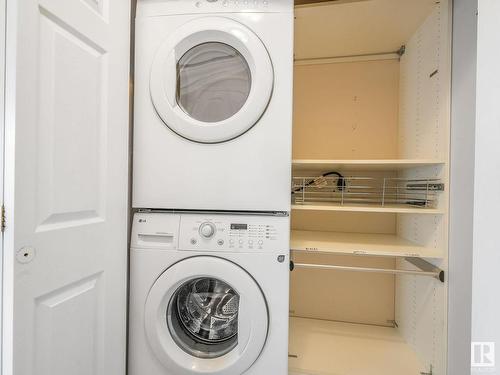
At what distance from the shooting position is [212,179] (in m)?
1.13

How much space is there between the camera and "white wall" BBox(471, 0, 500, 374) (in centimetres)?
81

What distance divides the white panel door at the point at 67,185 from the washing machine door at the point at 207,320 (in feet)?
0.60

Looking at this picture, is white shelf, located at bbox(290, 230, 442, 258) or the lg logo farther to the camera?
white shelf, located at bbox(290, 230, 442, 258)

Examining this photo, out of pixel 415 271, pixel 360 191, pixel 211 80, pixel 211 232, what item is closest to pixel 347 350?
pixel 415 271

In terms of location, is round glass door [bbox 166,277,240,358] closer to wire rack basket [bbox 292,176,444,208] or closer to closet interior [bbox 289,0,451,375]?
closet interior [bbox 289,0,451,375]

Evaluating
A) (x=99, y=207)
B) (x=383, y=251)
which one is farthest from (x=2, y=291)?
(x=383, y=251)

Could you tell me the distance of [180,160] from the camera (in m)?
1.14

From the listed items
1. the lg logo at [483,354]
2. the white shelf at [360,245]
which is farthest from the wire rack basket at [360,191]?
the lg logo at [483,354]

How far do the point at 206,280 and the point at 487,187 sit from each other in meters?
1.16

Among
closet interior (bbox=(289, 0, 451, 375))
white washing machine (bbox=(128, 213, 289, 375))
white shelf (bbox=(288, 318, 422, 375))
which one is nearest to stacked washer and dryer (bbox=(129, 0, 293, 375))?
white washing machine (bbox=(128, 213, 289, 375))

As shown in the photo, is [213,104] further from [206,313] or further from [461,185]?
[461,185]

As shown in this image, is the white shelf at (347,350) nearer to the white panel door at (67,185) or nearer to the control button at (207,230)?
the control button at (207,230)

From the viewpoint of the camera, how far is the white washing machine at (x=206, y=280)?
3.45 feet

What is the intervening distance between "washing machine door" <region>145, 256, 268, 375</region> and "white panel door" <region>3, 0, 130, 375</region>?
0.60 ft
